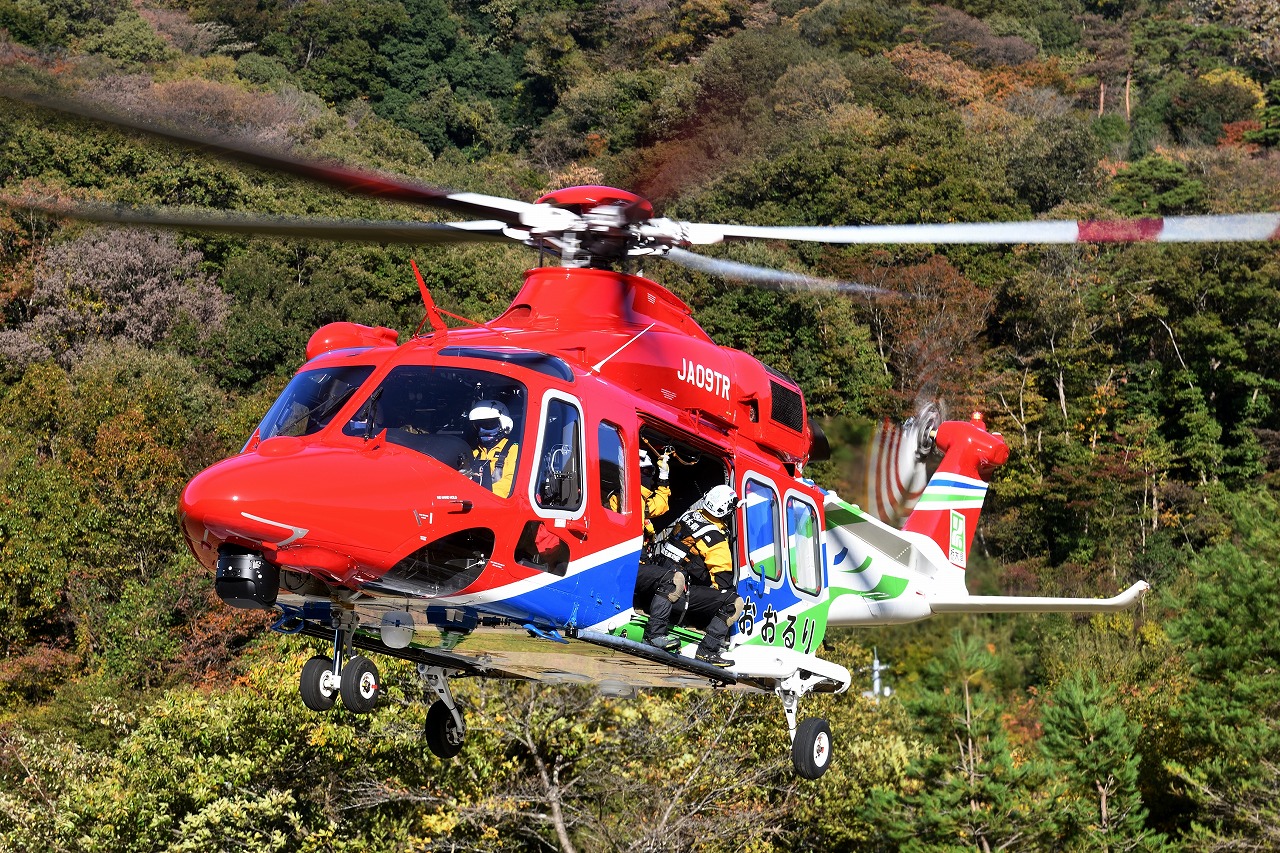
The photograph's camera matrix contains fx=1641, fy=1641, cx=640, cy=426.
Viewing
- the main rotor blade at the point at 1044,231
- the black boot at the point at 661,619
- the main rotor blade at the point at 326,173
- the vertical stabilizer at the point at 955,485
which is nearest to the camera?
the main rotor blade at the point at 326,173

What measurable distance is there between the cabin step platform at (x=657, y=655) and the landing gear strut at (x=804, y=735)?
87 cm

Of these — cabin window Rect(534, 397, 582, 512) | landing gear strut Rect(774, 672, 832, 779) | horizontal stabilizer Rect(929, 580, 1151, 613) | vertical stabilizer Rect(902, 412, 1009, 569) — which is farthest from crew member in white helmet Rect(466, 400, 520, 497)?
vertical stabilizer Rect(902, 412, 1009, 569)

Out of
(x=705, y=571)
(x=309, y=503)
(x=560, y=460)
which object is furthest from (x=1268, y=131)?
(x=309, y=503)

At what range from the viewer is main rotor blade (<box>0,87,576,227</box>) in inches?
328

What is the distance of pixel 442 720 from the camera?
1323 centimetres

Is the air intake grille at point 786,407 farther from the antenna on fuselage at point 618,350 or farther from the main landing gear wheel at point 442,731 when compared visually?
the main landing gear wheel at point 442,731

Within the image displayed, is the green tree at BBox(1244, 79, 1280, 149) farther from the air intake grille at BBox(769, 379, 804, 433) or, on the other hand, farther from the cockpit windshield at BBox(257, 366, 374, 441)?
the cockpit windshield at BBox(257, 366, 374, 441)

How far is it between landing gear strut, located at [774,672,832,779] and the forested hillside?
3409 millimetres

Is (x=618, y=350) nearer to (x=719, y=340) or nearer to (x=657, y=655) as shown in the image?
(x=657, y=655)

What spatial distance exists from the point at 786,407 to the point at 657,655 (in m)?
3.37

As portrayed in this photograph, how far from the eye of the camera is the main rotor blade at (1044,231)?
920 cm

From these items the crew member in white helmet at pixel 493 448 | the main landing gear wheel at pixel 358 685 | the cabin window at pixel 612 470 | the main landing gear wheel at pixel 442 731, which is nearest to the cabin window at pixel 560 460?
the crew member in white helmet at pixel 493 448

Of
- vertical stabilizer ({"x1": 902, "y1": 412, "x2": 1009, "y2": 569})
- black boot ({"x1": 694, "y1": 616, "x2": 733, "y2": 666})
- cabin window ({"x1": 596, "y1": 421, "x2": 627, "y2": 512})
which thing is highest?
cabin window ({"x1": 596, "y1": 421, "x2": 627, "y2": 512})

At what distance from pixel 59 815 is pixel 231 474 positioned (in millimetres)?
20268
